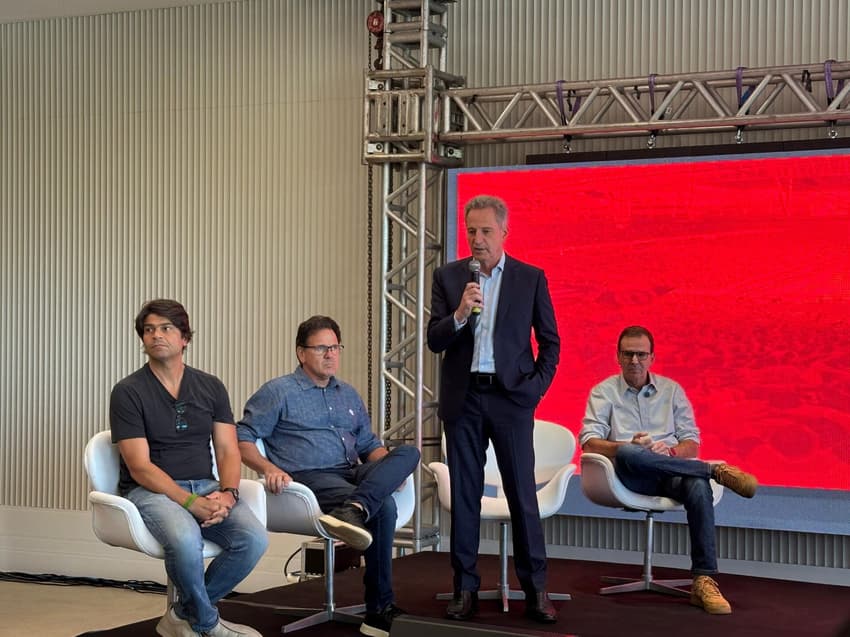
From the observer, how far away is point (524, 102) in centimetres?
684

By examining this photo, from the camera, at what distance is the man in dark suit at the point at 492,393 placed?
4.56m

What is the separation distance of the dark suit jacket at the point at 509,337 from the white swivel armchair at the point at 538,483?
0.51 metres

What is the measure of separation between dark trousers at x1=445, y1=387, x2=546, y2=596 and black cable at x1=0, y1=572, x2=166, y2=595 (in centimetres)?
312

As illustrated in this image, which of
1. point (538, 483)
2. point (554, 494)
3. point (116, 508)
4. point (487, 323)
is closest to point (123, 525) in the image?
point (116, 508)

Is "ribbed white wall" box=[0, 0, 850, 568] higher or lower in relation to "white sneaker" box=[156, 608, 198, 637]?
higher

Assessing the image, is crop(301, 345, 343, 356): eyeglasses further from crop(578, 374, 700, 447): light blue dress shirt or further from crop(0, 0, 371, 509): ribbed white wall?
crop(0, 0, 371, 509): ribbed white wall

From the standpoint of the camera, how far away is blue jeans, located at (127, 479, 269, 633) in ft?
13.5

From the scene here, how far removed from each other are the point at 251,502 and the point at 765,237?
2976mm

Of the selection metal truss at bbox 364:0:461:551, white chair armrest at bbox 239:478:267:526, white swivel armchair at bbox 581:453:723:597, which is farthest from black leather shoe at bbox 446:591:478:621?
metal truss at bbox 364:0:461:551

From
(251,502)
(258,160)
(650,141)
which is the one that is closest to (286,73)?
(258,160)

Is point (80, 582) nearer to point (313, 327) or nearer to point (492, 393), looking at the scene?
point (313, 327)

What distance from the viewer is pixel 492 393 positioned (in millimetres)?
4570

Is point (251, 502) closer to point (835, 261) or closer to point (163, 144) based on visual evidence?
point (835, 261)

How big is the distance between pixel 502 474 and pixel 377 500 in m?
0.48
